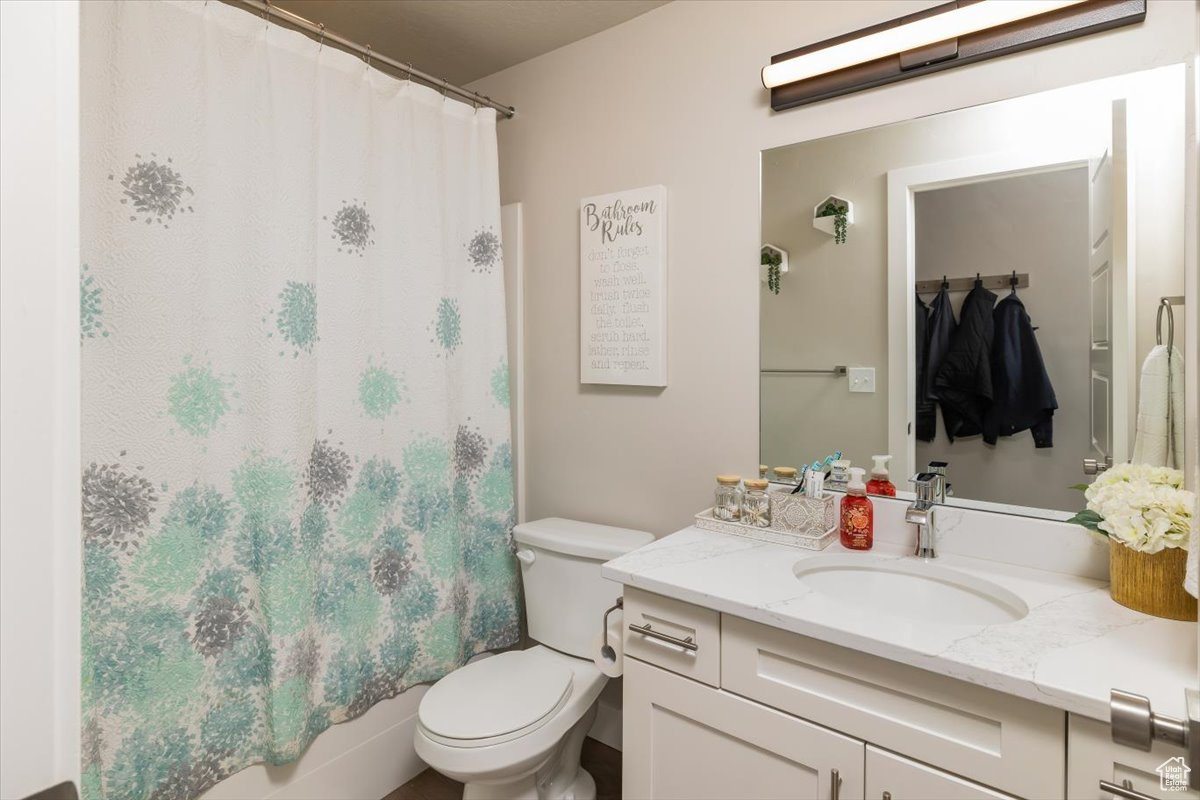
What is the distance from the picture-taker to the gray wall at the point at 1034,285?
1291 millimetres

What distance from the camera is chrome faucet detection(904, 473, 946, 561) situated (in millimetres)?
1367

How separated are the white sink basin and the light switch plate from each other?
436 mm

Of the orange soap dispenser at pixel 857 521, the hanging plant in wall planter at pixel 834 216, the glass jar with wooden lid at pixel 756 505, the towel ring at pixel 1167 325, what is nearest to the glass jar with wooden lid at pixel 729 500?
the glass jar with wooden lid at pixel 756 505

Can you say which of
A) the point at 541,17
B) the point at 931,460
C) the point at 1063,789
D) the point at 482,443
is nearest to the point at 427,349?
the point at 482,443

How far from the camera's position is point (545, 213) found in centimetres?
219

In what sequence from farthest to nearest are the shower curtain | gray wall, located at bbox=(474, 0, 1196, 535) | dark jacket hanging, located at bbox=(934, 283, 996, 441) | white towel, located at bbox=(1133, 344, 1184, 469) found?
gray wall, located at bbox=(474, 0, 1196, 535) → dark jacket hanging, located at bbox=(934, 283, 996, 441) → the shower curtain → white towel, located at bbox=(1133, 344, 1184, 469)

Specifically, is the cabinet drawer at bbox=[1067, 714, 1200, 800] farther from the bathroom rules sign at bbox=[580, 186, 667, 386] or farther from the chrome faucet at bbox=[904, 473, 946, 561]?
the bathroom rules sign at bbox=[580, 186, 667, 386]

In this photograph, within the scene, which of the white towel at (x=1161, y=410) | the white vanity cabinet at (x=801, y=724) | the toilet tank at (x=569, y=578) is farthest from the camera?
the toilet tank at (x=569, y=578)

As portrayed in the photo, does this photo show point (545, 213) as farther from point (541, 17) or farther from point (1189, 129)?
point (1189, 129)

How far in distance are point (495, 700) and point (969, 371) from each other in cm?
147

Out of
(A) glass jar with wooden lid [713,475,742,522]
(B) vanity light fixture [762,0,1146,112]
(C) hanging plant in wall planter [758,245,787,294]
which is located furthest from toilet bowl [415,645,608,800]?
(B) vanity light fixture [762,0,1146,112]

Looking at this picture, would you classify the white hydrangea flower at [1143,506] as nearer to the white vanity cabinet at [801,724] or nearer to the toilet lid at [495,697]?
the white vanity cabinet at [801,724]

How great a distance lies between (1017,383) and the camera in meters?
1.37

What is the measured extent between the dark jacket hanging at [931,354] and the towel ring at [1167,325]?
36 cm
